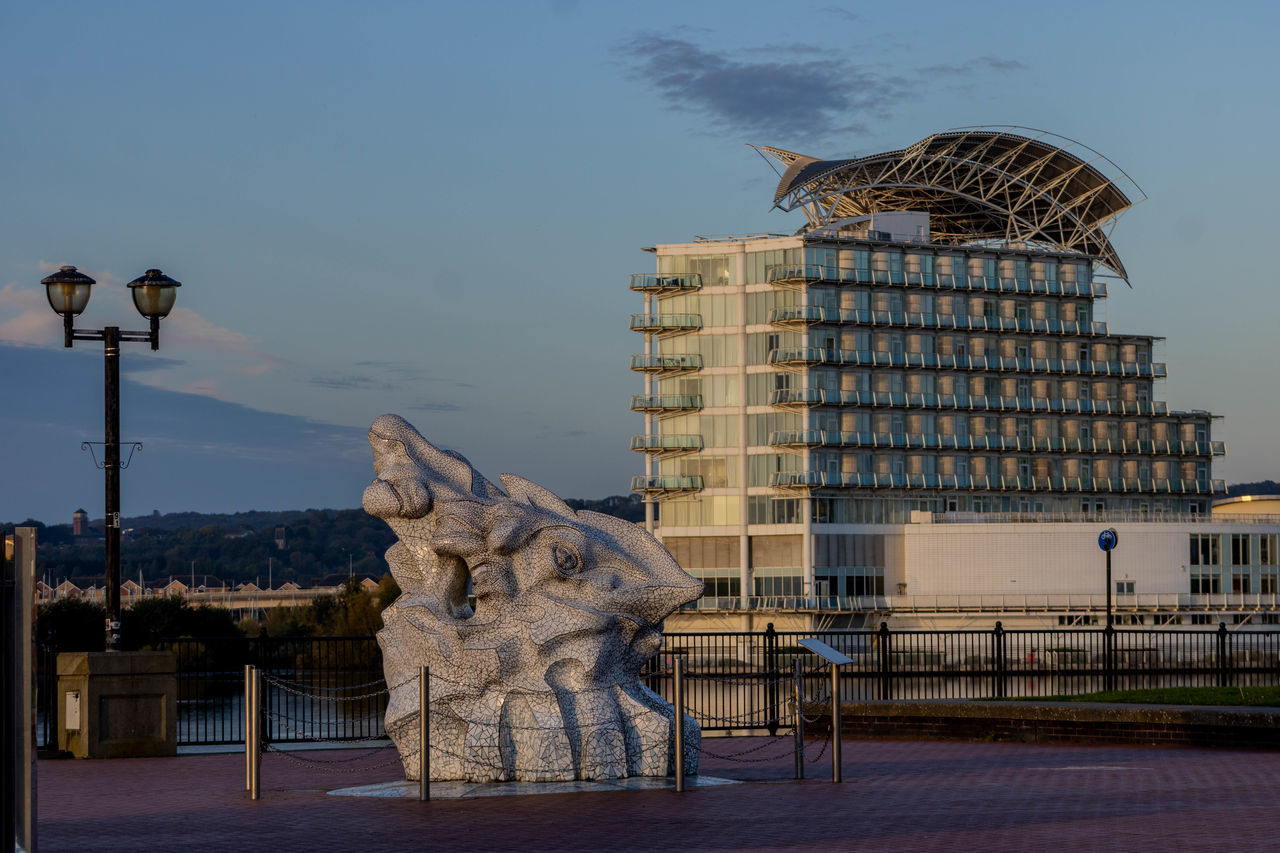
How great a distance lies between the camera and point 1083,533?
332 feet

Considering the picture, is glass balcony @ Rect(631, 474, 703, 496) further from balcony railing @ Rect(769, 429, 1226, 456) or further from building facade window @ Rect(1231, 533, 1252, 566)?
building facade window @ Rect(1231, 533, 1252, 566)

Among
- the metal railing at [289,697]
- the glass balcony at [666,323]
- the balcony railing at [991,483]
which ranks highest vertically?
the glass balcony at [666,323]

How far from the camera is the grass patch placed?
80.9 feet

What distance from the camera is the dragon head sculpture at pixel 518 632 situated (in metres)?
17.8

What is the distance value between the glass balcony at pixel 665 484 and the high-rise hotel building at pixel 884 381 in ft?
A: 0.60

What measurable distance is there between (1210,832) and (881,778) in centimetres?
526

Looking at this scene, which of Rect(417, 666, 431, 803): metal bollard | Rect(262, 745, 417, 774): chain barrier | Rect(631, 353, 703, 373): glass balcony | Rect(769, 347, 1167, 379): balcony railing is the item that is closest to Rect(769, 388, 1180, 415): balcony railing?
Rect(769, 347, 1167, 379): balcony railing

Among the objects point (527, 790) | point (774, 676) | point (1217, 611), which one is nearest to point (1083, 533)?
point (1217, 611)

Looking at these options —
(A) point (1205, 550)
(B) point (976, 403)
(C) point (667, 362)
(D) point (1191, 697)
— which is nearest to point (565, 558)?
(D) point (1191, 697)

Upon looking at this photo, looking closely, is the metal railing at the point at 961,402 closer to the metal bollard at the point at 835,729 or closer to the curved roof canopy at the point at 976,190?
the curved roof canopy at the point at 976,190

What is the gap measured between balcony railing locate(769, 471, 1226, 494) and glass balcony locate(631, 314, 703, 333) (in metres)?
10.4

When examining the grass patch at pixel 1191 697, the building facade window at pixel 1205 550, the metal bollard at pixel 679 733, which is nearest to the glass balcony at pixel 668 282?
the building facade window at pixel 1205 550

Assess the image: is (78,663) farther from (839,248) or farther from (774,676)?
(839,248)

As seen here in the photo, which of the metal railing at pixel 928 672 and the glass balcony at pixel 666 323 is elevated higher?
the glass balcony at pixel 666 323
